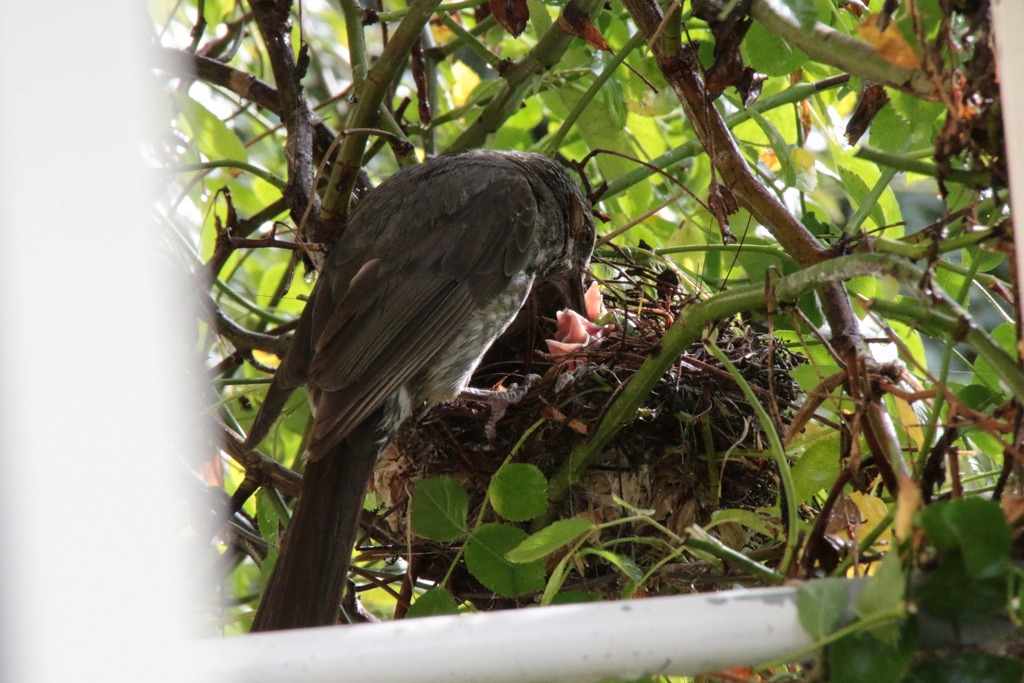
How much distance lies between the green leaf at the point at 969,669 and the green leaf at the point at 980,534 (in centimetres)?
10

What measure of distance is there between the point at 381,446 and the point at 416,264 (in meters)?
0.48

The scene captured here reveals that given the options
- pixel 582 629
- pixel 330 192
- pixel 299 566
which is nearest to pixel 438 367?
pixel 330 192

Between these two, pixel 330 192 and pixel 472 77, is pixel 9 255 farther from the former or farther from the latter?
pixel 472 77

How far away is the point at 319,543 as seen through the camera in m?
2.10

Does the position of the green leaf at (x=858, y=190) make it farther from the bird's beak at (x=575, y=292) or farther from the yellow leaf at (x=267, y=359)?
the yellow leaf at (x=267, y=359)

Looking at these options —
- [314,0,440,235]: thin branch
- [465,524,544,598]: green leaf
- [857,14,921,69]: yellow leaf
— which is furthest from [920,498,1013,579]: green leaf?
[314,0,440,235]: thin branch

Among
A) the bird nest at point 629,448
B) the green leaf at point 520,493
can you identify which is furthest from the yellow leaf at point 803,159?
the green leaf at point 520,493

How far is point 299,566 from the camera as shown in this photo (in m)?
2.05

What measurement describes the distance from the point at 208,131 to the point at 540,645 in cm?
199

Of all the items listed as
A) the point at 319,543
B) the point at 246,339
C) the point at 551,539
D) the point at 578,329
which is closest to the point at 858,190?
the point at 578,329

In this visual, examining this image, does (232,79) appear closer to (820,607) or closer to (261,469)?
(261,469)

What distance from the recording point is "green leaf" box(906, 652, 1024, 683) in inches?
40.2

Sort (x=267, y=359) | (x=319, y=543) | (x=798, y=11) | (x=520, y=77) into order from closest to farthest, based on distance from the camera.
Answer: (x=798, y=11), (x=319, y=543), (x=520, y=77), (x=267, y=359)

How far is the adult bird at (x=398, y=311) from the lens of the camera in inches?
83.7
